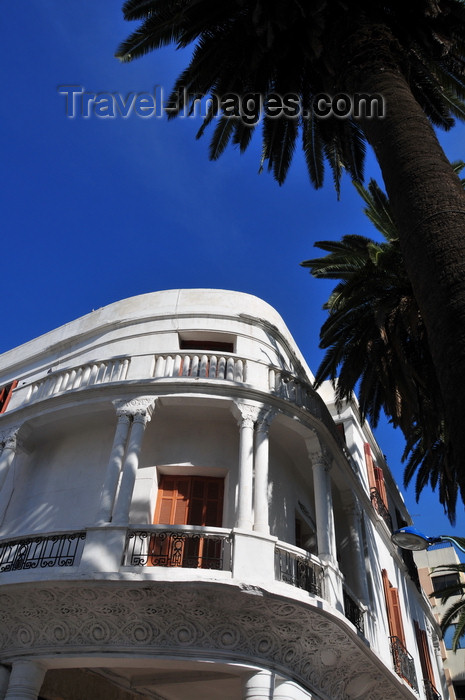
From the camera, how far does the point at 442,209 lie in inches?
227

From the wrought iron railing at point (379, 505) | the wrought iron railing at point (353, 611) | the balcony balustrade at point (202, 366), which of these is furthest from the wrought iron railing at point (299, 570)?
the wrought iron railing at point (379, 505)

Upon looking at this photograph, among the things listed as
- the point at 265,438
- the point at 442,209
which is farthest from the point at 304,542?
the point at 442,209

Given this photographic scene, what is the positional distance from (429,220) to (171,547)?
707 centimetres

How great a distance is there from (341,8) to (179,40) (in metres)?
3.10

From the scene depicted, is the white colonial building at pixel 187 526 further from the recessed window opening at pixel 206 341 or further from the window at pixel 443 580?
the window at pixel 443 580

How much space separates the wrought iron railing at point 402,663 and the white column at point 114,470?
8095 millimetres

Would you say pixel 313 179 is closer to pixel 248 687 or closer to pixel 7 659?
pixel 248 687

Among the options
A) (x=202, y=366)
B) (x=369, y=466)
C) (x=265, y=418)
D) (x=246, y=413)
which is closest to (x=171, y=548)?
(x=246, y=413)

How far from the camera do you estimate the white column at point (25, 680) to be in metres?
8.91

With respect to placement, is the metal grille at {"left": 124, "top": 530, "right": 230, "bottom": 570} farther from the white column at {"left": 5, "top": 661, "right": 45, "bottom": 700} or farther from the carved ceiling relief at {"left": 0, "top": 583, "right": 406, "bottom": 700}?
the white column at {"left": 5, "top": 661, "right": 45, "bottom": 700}

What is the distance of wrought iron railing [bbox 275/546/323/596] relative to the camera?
32.2 ft

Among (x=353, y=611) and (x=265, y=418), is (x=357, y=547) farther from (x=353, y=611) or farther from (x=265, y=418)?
(x=265, y=418)

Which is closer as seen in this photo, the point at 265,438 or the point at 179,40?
the point at 179,40

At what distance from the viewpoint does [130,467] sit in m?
10.6
